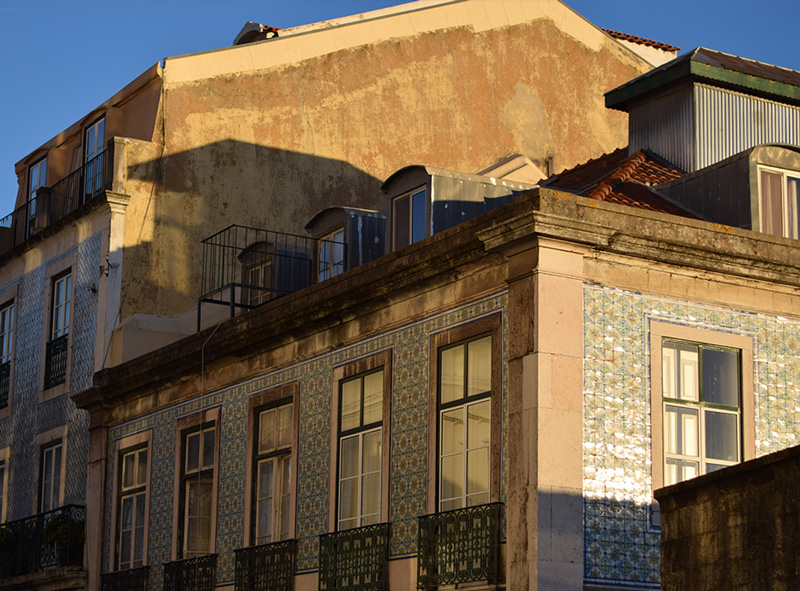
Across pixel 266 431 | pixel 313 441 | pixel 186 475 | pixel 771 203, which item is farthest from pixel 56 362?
pixel 771 203

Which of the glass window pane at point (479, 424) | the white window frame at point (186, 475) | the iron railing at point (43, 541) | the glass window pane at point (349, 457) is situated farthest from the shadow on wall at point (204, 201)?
the glass window pane at point (479, 424)

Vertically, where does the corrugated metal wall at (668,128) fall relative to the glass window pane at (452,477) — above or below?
above

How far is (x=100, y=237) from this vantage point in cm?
2356

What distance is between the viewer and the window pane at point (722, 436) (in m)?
14.9

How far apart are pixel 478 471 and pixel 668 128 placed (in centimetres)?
709

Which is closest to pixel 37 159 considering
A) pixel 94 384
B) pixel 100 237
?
pixel 100 237

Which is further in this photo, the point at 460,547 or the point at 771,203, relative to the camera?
the point at 771,203

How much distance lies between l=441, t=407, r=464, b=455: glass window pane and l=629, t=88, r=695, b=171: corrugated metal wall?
5939 millimetres

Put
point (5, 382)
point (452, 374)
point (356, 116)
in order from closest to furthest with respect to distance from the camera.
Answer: point (452, 374) → point (356, 116) → point (5, 382)

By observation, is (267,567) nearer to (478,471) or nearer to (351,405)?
(351,405)

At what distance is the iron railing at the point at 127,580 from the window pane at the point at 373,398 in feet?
16.9

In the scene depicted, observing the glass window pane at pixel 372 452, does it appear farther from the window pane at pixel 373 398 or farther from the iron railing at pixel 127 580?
the iron railing at pixel 127 580

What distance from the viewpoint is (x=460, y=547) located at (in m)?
14.6

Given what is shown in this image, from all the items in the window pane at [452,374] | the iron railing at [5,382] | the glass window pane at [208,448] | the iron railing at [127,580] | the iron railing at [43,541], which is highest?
the iron railing at [5,382]
